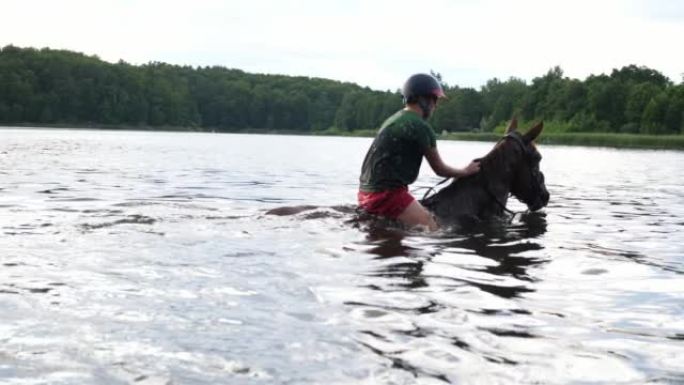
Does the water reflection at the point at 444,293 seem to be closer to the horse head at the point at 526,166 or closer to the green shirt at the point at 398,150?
the green shirt at the point at 398,150

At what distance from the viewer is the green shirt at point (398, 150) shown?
9742 mm

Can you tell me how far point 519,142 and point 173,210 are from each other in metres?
5.33

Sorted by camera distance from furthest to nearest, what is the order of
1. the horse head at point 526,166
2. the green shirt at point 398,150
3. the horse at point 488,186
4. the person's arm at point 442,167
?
the horse head at point 526,166
the horse at point 488,186
the person's arm at point 442,167
the green shirt at point 398,150

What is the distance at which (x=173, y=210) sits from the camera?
39.8 feet

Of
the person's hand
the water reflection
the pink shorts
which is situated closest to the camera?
the water reflection

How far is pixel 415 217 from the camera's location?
10070 mm

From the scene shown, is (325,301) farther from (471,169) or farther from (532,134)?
(532,134)

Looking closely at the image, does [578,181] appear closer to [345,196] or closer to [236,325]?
[345,196]

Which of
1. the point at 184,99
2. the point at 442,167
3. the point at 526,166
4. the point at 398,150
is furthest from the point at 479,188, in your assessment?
the point at 184,99

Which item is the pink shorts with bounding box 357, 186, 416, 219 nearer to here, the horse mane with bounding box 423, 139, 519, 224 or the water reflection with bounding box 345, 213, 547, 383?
the water reflection with bounding box 345, 213, 547, 383

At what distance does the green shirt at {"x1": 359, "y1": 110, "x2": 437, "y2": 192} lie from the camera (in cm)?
974

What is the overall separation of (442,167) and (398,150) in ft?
2.03

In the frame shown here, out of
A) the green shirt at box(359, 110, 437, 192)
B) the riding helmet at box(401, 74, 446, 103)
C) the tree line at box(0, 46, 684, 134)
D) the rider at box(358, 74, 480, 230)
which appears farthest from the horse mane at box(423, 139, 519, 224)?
the tree line at box(0, 46, 684, 134)

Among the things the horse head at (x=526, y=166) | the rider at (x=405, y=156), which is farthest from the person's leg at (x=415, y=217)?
the horse head at (x=526, y=166)
